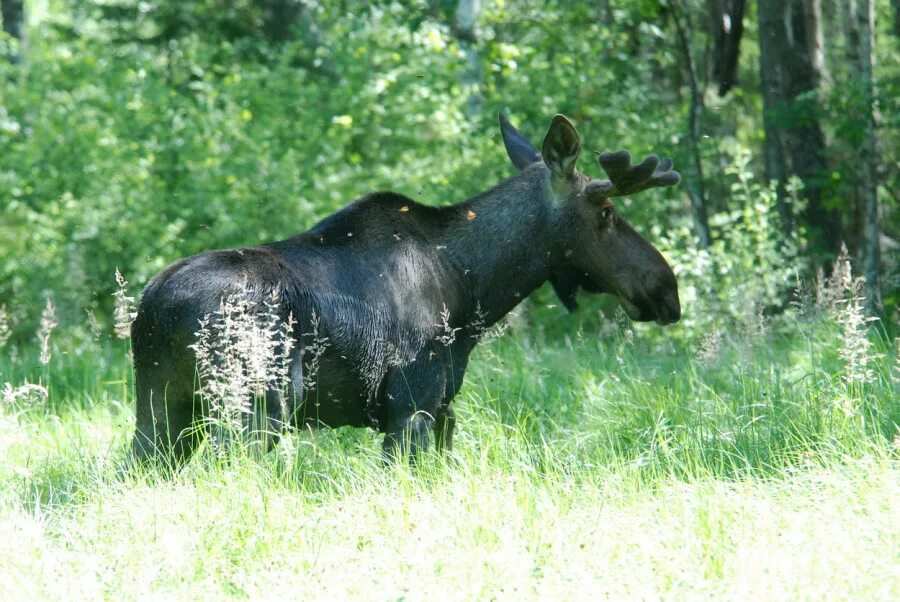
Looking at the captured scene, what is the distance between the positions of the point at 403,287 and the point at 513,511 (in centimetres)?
185

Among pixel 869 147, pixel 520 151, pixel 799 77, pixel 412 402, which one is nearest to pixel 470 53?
pixel 799 77

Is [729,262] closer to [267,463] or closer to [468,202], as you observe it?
[468,202]

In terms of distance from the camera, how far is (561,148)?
6.90 meters

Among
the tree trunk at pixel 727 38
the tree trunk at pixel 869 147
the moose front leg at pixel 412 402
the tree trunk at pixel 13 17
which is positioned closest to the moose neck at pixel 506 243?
the moose front leg at pixel 412 402

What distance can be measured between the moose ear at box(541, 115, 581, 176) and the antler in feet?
0.56

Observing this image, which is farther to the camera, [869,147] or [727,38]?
[727,38]

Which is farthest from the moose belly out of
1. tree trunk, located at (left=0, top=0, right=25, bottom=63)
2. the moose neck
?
tree trunk, located at (left=0, top=0, right=25, bottom=63)

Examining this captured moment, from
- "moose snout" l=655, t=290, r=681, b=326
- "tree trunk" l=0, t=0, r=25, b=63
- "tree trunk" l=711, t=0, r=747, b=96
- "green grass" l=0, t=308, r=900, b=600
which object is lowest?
"green grass" l=0, t=308, r=900, b=600

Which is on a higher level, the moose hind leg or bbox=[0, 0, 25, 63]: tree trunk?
bbox=[0, 0, 25, 63]: tree trunk

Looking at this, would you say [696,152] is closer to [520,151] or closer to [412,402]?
[520,151]

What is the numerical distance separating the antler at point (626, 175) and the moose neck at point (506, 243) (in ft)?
1.15

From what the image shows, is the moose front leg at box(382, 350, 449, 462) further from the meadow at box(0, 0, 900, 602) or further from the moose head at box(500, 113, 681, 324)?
the moose head at box(500, 113, 681, 324)

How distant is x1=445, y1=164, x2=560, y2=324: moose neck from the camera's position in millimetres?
7086

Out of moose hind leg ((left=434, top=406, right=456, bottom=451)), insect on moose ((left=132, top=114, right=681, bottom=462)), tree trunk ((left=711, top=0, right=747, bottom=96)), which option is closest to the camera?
insect on moose ((left=132, top=114, right=681, bottom=462))
